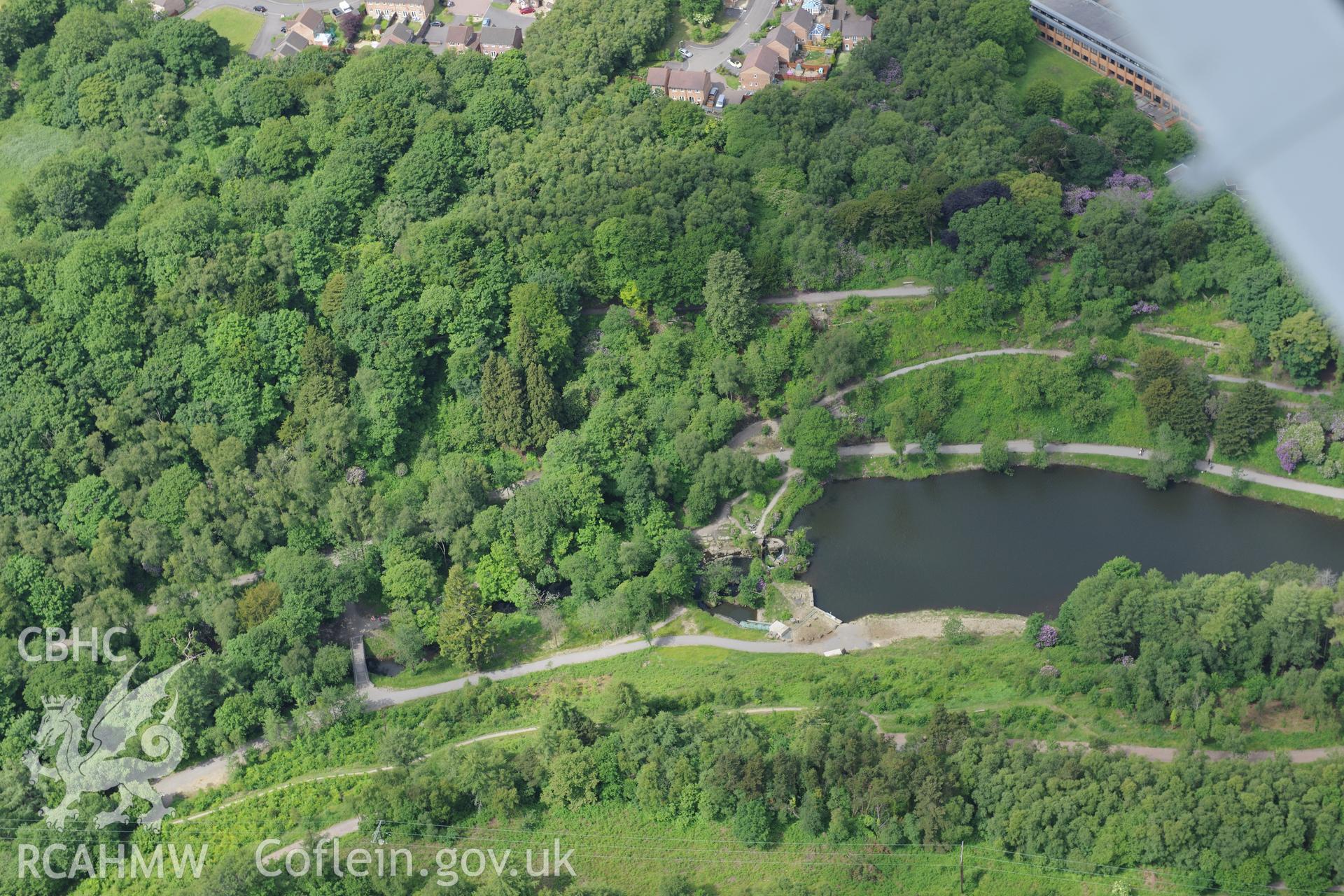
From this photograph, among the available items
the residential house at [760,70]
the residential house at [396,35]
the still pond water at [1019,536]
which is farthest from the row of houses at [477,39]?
the still pond water at [1019,536]

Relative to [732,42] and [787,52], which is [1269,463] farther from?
[732,42]

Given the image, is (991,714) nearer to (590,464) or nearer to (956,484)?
(956,484)

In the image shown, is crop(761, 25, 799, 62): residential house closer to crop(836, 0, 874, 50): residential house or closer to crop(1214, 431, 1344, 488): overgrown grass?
crop(836, 0, 874, 50): residential house

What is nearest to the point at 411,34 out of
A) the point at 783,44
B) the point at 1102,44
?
the point at 783,44

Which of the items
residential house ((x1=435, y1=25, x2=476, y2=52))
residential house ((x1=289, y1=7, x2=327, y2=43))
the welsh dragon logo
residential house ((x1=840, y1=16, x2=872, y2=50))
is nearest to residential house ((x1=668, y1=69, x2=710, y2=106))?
residential house ((x1=840, y1=16, x2=872, y2=50))

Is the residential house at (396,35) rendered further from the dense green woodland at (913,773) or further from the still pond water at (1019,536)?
the dense green woodland at (913,773)

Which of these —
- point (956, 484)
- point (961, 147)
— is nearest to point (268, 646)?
point (956, 484)
